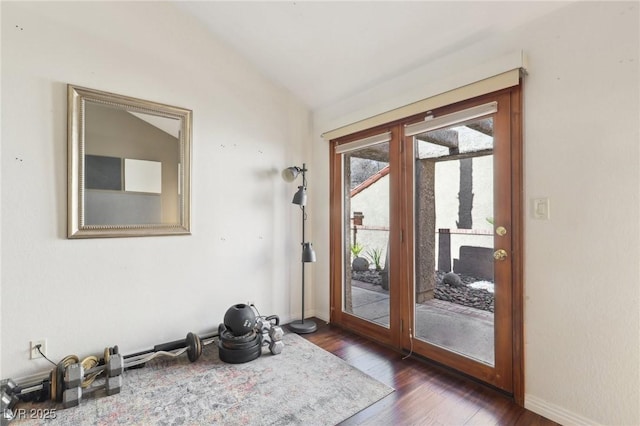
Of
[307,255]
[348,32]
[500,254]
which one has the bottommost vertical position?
[307,255]

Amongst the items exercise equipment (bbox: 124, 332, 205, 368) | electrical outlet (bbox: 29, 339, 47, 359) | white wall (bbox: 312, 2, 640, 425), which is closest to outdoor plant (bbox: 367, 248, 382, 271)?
white wall (bbox: 312, 2, 640, 425)

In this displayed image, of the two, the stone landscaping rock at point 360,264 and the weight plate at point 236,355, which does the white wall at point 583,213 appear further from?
the weight plate at point 236,355

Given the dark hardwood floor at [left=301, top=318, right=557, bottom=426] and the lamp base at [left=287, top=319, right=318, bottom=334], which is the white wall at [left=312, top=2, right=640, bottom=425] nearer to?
the dark hardwood floor at [left=301, top=318, right=557, bottom=426]

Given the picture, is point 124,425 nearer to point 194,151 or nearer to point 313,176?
point 194,151

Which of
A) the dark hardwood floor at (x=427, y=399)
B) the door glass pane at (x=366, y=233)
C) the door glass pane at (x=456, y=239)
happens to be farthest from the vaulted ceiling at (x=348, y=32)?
the dark hardwood floor at (x=427, y=399)

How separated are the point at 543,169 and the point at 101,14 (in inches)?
131

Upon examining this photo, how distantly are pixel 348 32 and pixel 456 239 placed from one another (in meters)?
1.84

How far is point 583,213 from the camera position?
1.65 metres

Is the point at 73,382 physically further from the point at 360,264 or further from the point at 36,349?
the point at 360,264

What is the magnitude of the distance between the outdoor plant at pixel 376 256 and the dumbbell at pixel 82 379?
2.17 m

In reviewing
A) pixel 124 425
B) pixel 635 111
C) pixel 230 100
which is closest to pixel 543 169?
pixel 635 111

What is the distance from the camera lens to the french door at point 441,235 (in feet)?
6.45

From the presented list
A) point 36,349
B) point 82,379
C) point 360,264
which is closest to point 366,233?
point 360,264

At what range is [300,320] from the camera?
3.36 m
